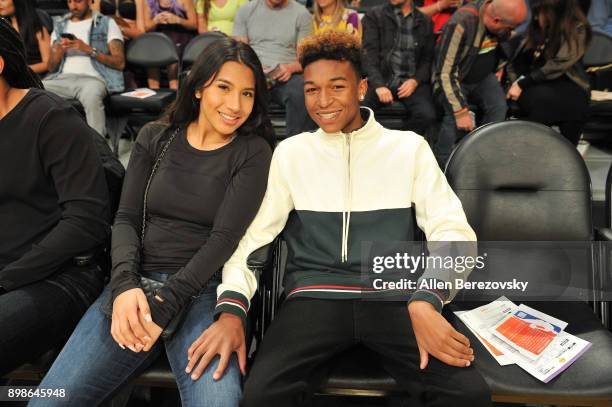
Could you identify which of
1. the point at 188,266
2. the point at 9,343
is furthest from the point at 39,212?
A: the point at 188,266

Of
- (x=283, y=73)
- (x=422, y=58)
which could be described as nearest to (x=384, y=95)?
(x=422, y=58)

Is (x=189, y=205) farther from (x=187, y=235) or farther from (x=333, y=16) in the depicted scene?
(x=333, y=16)

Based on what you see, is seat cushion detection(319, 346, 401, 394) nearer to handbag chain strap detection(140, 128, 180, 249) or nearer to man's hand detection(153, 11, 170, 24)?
handbag chain strap detection(140, 128, 180, 249)

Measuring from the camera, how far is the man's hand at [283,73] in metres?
3.51

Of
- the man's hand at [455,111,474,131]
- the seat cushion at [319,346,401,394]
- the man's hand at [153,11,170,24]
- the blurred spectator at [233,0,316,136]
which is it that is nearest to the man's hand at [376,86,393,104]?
the man's hand at [455,111,474,131]

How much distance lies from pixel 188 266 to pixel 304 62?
796mm

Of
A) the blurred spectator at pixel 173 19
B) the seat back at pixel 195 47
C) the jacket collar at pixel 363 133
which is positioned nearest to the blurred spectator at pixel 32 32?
the blurred spectator at pixel 173 19

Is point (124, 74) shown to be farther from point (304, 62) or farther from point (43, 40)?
point (304, 62)

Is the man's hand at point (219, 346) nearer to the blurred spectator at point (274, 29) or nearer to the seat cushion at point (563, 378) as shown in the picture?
the seat cushion at point (563, 378)

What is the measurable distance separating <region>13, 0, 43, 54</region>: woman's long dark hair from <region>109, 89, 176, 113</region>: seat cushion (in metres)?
0.77

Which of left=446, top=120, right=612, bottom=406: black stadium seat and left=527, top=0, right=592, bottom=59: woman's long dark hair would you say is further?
left=527, top=0, right=592, bottom=59: woman's long dark hair

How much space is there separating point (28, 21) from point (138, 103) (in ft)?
3.52

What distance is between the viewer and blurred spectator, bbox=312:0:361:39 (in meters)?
3.58

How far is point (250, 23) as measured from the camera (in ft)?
12.6
